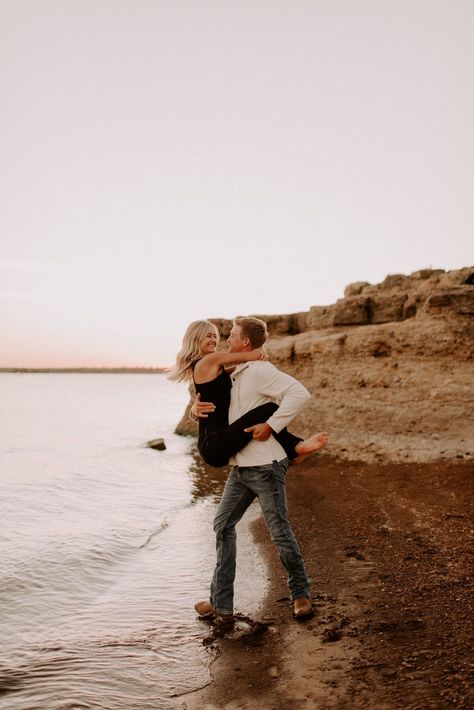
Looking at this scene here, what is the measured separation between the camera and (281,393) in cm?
463

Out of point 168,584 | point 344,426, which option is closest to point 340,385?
point 344,426

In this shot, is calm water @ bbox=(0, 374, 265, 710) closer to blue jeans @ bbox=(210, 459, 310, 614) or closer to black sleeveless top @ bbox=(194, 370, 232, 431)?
blue jeans @ bbox=(210, 459, 310, 614)

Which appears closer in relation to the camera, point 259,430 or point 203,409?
point 259,430

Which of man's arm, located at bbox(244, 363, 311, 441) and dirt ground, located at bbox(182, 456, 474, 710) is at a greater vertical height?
man's arm, located at bbox(244, 363, 311, 441)

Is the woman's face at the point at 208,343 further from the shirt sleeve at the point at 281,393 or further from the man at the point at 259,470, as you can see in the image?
the shirt sleeve at the point at 281,393

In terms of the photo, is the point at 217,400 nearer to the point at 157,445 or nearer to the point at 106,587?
the point at 106,587

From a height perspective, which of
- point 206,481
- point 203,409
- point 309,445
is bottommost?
point 206,481

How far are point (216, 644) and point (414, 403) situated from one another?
32.1 feet

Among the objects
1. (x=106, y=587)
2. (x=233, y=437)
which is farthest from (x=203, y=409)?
(x=106, y=587)

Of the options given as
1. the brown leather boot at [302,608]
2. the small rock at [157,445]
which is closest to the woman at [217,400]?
the brown leather boot at [302,608]

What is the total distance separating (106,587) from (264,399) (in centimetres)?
380

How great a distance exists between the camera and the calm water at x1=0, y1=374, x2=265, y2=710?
4203 mm

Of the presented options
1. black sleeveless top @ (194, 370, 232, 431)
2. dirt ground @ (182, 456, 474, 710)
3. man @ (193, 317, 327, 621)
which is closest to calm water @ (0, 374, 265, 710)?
dirt ground @ (182, 456, 474, 710)

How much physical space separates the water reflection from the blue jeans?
24.3ft
